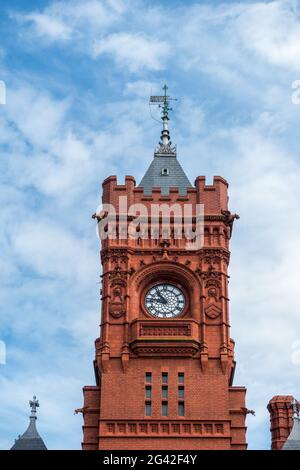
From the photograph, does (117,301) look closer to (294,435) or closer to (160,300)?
(160,300)

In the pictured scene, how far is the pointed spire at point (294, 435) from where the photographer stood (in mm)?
66188

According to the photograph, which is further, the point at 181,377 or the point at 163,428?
the point at 181,377

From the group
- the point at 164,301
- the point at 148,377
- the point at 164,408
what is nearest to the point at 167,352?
the point at 148,377

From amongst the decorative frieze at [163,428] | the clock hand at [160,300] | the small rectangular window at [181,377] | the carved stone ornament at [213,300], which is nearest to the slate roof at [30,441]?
the decorative frieze at [163,428]

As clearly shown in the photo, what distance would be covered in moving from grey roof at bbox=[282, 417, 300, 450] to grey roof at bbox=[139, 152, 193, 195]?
17.3 metres

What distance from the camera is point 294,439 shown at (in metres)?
66.9

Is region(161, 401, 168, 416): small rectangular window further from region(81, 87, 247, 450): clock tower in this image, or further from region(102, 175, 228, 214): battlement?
region(102, 175, 228, 214): battlement

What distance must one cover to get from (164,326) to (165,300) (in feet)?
8.88

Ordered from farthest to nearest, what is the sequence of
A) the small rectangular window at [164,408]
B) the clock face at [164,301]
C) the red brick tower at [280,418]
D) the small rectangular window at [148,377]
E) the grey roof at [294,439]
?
the red brick tower at [280,418], the clock face at [164,301], the grey roof at [294,439], the small rectangular window at [148,377], the small rectangular window at [164,408]

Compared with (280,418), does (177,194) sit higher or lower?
higher

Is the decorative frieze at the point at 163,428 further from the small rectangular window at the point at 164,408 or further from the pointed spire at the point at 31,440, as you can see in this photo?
the pointed spire at the point at 31,440

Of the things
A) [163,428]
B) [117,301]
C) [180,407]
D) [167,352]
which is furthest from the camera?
[117,301]
